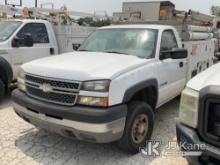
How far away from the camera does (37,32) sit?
22.7 ft

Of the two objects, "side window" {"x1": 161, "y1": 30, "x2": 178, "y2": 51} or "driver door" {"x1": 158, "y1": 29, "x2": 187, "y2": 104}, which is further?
"side window" {"x1": 161, "y1": 30, "x2": 178, "y2": 51}

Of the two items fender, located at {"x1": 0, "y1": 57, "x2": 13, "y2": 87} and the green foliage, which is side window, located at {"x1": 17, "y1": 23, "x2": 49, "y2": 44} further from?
the green foliage

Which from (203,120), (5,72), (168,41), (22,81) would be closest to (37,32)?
(5,72)

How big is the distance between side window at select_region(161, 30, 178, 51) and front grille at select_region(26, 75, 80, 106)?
2.01 m

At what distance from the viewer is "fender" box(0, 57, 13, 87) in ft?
19.6

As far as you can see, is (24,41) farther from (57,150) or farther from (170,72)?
(170,72)

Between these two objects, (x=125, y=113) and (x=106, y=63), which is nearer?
(x=125, y=113)

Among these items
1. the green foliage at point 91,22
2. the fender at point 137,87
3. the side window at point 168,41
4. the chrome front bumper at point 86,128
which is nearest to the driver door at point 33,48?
the chrome front bumper at point 86,128

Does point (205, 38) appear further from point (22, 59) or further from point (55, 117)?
point (55, 117)

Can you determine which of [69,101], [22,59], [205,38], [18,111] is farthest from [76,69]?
[205,38]

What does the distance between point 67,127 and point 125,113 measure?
2.41 ft

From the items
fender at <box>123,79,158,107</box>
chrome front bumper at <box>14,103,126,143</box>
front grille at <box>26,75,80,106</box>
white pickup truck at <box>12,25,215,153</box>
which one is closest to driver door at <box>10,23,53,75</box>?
white pickup truck at <box>12,25,215,153</box>

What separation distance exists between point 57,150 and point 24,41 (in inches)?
131

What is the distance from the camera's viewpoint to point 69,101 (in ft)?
11.0
